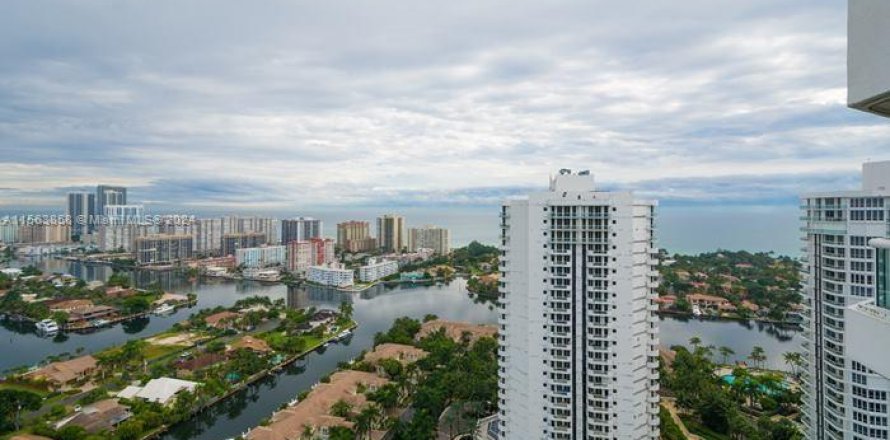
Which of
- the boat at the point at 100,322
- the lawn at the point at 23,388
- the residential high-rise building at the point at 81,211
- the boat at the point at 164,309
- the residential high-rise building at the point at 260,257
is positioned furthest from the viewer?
the residential high-rise building at the point at 81,211

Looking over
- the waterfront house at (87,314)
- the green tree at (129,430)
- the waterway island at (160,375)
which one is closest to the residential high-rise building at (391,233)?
the waterway island at (160,375)

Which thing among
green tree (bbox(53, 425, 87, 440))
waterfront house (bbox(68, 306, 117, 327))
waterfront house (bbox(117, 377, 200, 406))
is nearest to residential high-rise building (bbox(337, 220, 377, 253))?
waterfront house (bbox(68, 306, 117, 327))

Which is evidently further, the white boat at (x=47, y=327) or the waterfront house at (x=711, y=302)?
the waterfront house at (x=711, y=302)

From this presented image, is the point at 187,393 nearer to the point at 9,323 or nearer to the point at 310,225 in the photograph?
the point at 9,323

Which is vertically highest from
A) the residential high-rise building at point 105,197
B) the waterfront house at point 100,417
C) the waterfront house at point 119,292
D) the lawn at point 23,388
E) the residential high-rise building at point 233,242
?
the residential high-rise building at point 105,197

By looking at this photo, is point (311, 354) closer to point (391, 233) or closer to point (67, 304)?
point (67, 304)

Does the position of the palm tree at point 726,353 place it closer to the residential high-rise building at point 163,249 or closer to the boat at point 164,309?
the boat at point 164,309

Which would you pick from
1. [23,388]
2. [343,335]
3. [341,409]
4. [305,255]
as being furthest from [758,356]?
[305,255]
